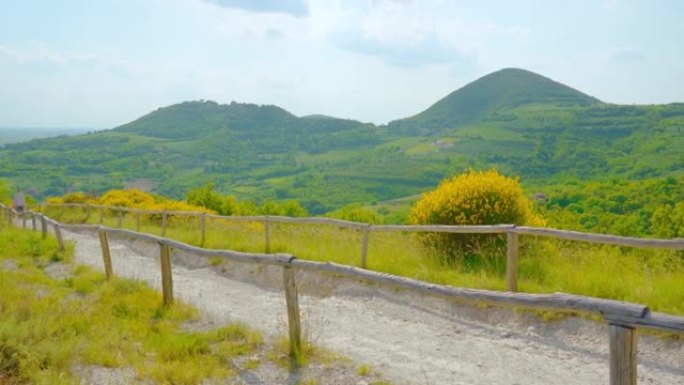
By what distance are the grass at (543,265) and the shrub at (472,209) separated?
305 mm

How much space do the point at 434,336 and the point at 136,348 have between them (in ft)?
12.7

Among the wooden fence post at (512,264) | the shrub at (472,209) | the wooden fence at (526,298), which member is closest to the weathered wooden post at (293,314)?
the wooden fence at (526,298)

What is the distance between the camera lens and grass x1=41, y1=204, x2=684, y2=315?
7.69 meters

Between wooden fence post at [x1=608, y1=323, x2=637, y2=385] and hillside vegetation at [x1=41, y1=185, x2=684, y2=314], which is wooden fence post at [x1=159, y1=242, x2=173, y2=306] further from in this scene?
wooden fence post at [x1=608, y1=323, x2=637, y2=385]

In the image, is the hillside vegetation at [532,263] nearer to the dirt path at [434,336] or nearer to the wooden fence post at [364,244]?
the wooden fence post at [364,244]

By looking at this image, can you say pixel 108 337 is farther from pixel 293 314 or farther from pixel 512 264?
pixel 512 264

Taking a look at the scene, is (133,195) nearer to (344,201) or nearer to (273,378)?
(273,378)

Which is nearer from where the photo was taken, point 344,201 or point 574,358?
point 574,358

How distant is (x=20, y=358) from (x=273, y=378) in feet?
8.30

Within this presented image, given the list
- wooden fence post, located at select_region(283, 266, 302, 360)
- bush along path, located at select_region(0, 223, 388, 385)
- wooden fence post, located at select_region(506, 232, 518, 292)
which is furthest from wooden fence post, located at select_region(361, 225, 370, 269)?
wooden fence post, located at select_region(283, 266, 302, 360)

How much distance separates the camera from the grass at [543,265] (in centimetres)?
769

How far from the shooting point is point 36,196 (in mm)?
141875

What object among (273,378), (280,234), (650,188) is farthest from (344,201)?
(273,378)

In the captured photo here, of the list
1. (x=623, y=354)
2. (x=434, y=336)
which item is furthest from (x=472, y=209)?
(x=623, y=354)
